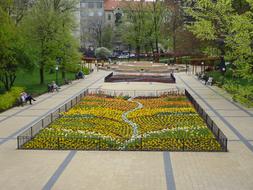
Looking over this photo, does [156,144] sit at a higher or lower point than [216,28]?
lower

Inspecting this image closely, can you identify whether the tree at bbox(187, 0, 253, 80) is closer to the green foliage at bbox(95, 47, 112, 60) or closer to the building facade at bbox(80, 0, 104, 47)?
the green foliage at bbox(95, 47, 112, 60)

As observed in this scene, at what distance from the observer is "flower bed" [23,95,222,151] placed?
17000 millimetres

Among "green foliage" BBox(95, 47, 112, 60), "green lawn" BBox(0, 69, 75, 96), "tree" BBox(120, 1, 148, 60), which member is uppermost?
"tree" BBox(120, 1, 148, 60)

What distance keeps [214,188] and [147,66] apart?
151ft

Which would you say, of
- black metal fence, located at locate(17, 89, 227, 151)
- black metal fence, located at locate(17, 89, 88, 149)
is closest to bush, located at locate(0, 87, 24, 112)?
black metal fence, located at locate(17, 89, 88, 149)

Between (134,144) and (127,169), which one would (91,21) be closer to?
(134,144)

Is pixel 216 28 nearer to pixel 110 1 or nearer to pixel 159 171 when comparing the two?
pixel 159 171

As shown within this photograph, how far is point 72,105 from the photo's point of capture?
26594 mm

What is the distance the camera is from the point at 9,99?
27578mm

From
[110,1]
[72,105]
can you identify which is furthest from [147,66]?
[110,1]

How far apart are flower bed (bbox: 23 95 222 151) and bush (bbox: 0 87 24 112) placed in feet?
14.9

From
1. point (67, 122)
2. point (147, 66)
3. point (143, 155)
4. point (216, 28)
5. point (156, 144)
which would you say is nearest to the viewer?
point (216, 28)

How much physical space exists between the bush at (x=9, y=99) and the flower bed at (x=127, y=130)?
4535mm

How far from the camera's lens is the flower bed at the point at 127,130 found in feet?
55.8
